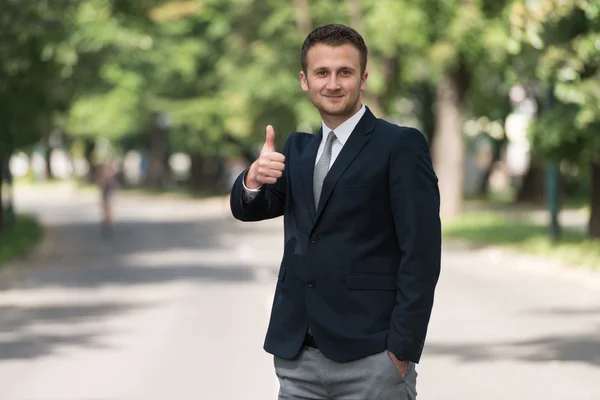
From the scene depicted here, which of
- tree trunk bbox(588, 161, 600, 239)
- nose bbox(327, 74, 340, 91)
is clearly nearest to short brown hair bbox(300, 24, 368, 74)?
nose bbox(327, 74, 340, 91)

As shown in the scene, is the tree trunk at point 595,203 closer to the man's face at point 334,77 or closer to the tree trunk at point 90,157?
the man's face at point 334,77

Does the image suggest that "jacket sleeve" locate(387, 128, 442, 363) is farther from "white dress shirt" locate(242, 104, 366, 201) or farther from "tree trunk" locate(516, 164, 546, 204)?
"tree trunk" locate(516, 164, 546, 204)

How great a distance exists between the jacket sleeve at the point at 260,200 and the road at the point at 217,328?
5.31m

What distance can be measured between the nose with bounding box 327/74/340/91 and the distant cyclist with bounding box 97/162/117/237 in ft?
94.2

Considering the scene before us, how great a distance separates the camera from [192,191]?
68438mm

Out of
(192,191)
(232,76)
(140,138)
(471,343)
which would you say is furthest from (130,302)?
(140,138)

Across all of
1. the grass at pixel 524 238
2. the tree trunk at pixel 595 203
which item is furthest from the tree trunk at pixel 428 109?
the tree trunk at pixel 595 203

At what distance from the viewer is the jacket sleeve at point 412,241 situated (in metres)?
4.11

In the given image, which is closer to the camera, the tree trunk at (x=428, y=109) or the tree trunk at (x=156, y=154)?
the tree trunk at (x=428, y=109)

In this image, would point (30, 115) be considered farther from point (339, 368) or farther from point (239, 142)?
point (239, 142)

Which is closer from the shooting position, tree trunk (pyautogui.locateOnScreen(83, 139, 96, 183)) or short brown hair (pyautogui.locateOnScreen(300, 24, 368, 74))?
short brown hair (pyautogui.locateOnScreen(300, 24, 368, 74))

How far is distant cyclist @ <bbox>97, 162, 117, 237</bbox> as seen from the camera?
32812mm

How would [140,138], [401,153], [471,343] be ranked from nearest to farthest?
[401,153] → [471,343] → [140,138]

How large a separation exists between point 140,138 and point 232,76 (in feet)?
109
